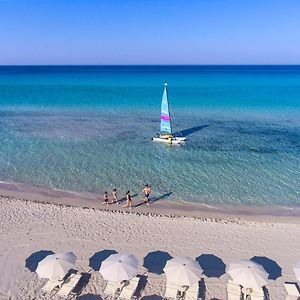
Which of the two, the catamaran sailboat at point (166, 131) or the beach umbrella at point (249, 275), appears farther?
the catamaran sailboat at point (166, 131)

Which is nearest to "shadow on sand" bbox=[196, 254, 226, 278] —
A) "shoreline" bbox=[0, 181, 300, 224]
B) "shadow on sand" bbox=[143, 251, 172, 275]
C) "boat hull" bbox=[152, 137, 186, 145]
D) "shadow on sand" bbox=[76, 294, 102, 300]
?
"shadow on sand" bbox=[143, 251, 172, 275]

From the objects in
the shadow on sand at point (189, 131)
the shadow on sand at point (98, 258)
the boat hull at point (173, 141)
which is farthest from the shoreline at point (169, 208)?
the shadow on sand at point (189, 131)

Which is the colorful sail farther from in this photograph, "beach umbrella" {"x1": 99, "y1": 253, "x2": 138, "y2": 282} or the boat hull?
"beach umbrella" {"x1": 99, "y1": 253, "x2": 138, "y2": 282}

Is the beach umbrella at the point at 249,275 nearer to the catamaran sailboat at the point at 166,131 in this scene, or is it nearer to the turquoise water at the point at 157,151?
the turquoise water at the point at 157,151

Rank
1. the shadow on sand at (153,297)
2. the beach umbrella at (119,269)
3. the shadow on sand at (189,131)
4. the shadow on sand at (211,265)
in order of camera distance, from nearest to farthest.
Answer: the beach umbrella at (119,269)
the shadow on sand at (153,297)
the shadow on sand at (211,265)
the shadow on sand at (189,131)

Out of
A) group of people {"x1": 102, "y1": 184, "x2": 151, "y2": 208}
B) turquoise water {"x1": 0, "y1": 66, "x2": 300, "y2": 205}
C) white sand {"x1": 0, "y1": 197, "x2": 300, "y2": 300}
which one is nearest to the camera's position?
white sand {"x1": 0, "y1": 197, "x2": 300, "y2": 300}

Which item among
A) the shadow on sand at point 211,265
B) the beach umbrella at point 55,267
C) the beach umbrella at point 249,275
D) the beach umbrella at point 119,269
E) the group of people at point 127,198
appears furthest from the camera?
the group of people at point 127,198

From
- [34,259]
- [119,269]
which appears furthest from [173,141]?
[119,269]

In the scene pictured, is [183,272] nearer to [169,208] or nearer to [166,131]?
[169,208]
